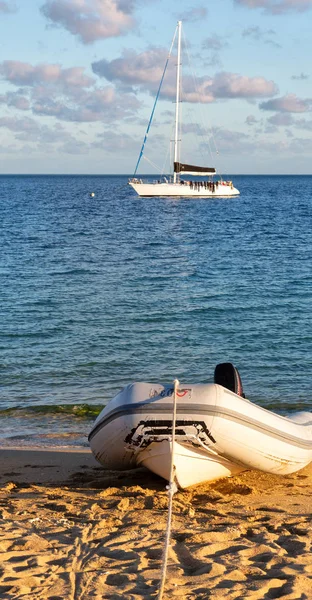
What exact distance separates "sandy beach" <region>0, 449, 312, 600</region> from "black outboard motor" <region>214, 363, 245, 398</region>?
3.11 feet

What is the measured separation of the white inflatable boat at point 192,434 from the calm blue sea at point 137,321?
2.93m

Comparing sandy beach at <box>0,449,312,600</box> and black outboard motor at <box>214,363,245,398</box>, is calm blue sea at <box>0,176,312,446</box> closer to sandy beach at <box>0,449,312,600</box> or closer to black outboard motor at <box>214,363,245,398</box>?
black outboard motor at <box>214,363,245,398</box>

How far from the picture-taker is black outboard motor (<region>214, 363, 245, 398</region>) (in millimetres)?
8070

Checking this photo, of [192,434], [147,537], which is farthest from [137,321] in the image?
[147,537]

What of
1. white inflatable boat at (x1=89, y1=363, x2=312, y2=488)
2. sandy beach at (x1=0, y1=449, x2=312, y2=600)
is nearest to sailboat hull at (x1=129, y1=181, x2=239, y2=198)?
sandy beach at (x1=0, y1=449, x2=312, y2=600)

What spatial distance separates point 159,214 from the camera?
193 feet

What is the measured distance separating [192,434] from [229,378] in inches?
58.8

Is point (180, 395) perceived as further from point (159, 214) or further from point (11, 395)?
point (159, 214)

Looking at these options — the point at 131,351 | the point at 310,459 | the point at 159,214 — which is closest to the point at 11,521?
the point at 310,459

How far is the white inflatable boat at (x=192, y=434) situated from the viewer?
6742mm

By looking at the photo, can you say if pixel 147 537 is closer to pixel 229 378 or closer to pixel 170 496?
pixel 170 496

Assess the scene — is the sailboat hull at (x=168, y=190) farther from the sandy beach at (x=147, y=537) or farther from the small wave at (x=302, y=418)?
the sandy beach at (x=147, y=537)

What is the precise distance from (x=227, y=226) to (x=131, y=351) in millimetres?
33431

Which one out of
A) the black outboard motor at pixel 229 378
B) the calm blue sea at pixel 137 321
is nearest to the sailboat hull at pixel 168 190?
the calm blue sea at pixel 137 321
